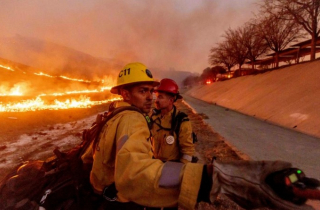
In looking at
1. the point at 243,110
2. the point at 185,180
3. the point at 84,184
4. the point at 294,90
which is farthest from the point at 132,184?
the point at 243,110

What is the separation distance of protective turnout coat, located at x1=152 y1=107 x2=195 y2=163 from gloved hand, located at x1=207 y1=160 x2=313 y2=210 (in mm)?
1919

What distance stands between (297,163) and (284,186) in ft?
15.9

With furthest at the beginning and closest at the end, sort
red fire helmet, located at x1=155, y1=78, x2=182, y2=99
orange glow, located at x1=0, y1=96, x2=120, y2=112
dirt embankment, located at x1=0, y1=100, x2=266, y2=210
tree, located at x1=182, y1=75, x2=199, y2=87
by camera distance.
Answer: tree, located at x1=182, y1=75, x2=199, y2=87 < orange glow, located at x1=0, y1=96, x2=120, y2=112 < dirt embankment, located at x1=0, y1=100, x2=266, y2=210 < red fire helmet, located at x1=155, y1=78, x2=182, y2=99

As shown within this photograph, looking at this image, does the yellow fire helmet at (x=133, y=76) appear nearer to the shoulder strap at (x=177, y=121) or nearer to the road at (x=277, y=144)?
the shoulder strap at (x=177, y=121)

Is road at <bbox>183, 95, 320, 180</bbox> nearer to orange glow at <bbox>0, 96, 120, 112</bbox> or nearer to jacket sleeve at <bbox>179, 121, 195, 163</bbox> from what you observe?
jacket sleeve at <bbox>179, 121, 195, 163</bbox>

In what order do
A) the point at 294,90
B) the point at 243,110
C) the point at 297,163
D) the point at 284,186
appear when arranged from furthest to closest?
the point at 243,110
the point at 294,90
the point at 297,163
the point at 284,186

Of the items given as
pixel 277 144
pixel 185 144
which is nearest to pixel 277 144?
pixel 277 144

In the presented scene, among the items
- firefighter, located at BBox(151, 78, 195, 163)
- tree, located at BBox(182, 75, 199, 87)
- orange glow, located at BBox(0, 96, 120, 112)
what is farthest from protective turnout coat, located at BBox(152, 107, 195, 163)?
tree, located at BBox(182, 75, 199, 87)

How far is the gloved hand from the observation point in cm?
106

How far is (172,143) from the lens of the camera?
3.03 m

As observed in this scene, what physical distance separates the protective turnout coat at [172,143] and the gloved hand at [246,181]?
1919mm

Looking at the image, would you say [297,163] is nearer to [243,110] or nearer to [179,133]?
[179,133]

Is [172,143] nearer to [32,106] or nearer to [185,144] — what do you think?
[185,144]

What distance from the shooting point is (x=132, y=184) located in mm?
1112
